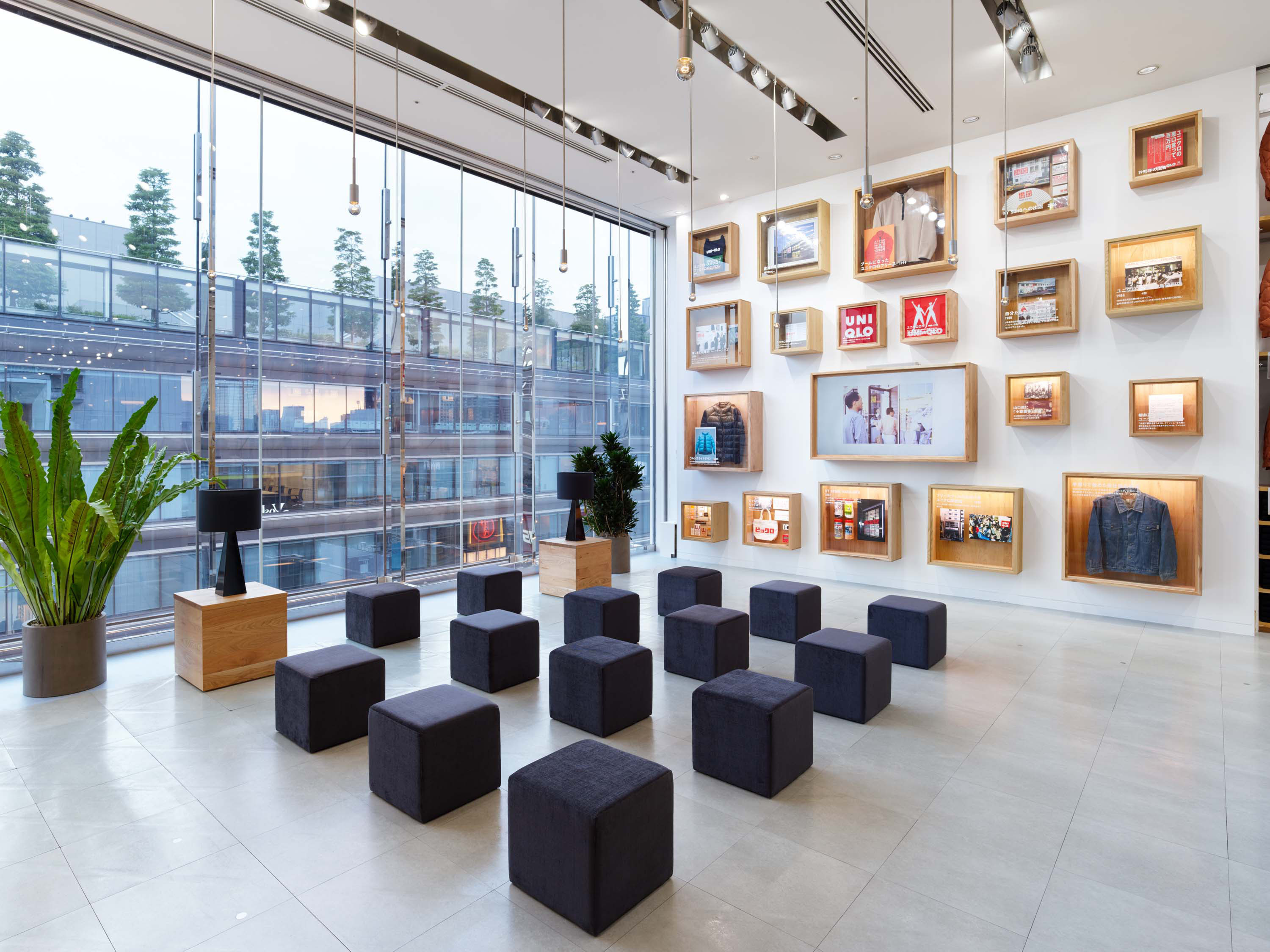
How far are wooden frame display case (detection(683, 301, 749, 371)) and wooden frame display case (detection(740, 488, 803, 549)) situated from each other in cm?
170

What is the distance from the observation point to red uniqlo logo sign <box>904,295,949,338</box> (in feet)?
23.1

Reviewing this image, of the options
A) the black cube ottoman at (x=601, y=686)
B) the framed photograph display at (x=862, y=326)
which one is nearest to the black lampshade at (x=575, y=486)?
the black cube ottoman at (x=601, y=686)

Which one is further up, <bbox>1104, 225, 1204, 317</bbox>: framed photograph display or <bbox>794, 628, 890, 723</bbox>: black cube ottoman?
<bbox>1104, 225, 1204, 317</bbox>: framed photograph display

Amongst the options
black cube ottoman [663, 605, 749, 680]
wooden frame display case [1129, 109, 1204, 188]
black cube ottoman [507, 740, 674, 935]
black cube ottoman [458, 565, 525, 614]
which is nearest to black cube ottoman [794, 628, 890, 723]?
black cube ottoman [663, 605, 749, 680]

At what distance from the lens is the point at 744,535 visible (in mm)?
8562

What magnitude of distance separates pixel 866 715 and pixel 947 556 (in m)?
3.86

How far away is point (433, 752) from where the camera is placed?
2848mm

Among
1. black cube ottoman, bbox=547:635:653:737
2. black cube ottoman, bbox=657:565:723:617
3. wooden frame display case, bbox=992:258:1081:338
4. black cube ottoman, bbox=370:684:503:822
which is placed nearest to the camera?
black cube ottoman, bbox=370:684:503:822

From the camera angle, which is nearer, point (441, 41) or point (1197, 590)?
point (441, 41)

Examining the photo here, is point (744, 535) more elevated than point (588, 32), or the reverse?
point (588, 32)

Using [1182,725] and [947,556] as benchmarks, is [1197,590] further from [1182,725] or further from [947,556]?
[1182,725]

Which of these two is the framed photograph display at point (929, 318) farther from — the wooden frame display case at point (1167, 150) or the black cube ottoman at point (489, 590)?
the black cube ottoman at point (489, 590)

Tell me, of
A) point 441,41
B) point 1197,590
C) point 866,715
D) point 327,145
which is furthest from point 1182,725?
point 327,145

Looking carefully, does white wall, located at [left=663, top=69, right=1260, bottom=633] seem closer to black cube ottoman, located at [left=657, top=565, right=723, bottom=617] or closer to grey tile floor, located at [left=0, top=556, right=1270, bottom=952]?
grey tile floor, located at [left=0, top=556, right=1270, bottom=952]
